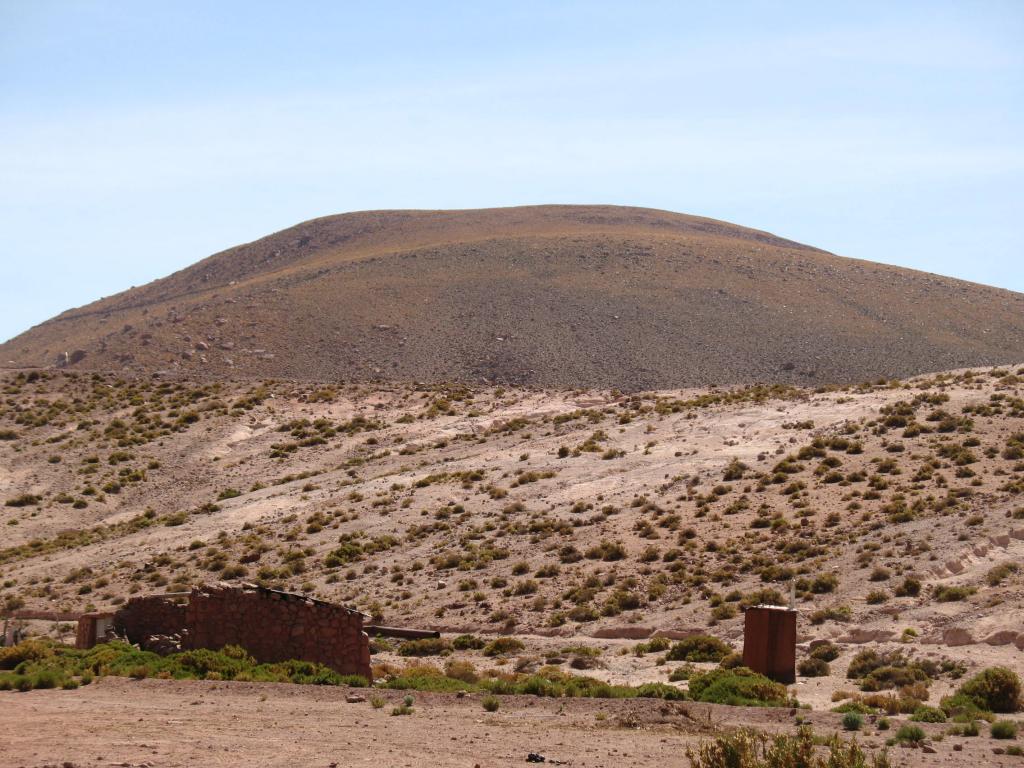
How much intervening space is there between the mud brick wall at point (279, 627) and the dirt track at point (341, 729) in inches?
79.0

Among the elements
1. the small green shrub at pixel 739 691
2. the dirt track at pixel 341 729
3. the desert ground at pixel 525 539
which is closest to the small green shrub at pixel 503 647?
the desert ground at pixel 525 539

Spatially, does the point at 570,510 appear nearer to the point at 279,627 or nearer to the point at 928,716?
→ the point at 279,627

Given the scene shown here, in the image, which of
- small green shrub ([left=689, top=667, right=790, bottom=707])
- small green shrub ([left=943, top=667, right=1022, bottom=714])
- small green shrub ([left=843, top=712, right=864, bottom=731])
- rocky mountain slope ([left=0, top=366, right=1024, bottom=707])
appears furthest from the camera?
rocky mountain slope ([left=0, top=366, right=1024, bottom=707])

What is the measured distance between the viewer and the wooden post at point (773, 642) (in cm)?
2325

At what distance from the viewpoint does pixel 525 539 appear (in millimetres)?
38250

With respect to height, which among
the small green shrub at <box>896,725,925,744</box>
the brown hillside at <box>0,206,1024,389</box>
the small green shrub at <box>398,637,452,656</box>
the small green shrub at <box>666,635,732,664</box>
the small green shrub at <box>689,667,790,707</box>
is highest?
the brown hillside at <box>0,206,1024,389</box>

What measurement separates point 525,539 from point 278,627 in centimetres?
1469

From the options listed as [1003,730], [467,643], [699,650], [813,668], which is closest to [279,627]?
[467,643]

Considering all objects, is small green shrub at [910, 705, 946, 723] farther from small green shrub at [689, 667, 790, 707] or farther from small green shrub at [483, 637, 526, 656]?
small green shrub at [483, 637, 526, 656]

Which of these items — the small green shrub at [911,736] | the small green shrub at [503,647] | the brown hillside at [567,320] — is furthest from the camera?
the brown hillside at [567,320]

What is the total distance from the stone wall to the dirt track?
78.8 inches

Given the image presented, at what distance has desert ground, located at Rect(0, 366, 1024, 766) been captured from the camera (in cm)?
1895

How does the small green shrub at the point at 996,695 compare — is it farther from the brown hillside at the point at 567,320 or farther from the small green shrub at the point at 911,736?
the brown hillside at the point at 567,320

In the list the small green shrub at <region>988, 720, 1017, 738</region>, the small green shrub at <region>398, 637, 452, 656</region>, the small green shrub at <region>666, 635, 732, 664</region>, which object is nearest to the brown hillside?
the small green shrub at <region>398, 637, 452, 656</region>
